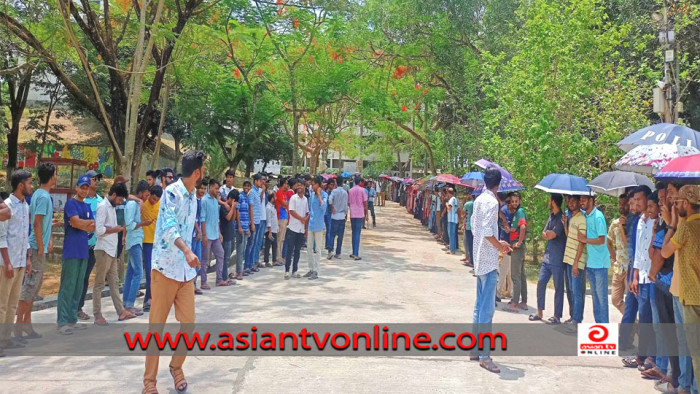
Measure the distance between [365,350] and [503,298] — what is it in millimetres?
3908

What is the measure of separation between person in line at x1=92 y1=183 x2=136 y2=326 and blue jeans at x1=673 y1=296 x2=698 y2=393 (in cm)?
573

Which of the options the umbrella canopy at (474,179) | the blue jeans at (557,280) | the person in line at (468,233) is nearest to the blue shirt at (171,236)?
the blue jeans at (557,280)

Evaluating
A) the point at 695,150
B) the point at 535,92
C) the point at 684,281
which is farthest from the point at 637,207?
the point at 535,92

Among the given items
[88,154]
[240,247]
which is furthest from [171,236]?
[88,154]

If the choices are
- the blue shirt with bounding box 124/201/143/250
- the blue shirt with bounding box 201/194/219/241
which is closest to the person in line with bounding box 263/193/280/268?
the blue shirt with bounding box 201/194/219/241

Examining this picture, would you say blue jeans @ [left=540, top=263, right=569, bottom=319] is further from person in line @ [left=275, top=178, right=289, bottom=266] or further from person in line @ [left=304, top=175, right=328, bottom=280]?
person in line @ [left=275, top=178, right=289, bottom=266]

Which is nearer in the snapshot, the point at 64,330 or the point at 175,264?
the point at 175,264

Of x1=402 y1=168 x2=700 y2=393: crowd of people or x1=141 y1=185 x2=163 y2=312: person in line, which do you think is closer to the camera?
x1=402 y1=168 x2=700 y2=393: crowd of people

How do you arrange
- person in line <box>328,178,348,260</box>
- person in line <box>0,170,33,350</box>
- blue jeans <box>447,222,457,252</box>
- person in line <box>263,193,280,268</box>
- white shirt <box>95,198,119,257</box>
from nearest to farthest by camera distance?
person in line <box>0,170,33,350</box>, white shirt <box>95,198,119,257</box>, person in line <box>263,193,280,268</box>, person in line <box>328,178,348,260</box>, blue jeans <box>447,222,457,252</box>

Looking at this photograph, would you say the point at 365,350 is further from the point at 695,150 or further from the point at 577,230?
the point at 695,150

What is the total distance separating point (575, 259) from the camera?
6.49 m

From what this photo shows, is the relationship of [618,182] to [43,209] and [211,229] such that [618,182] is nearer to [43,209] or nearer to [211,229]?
[211,229]

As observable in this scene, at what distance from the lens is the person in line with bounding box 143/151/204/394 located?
4.34 meters

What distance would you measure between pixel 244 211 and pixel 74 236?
4029 mm
